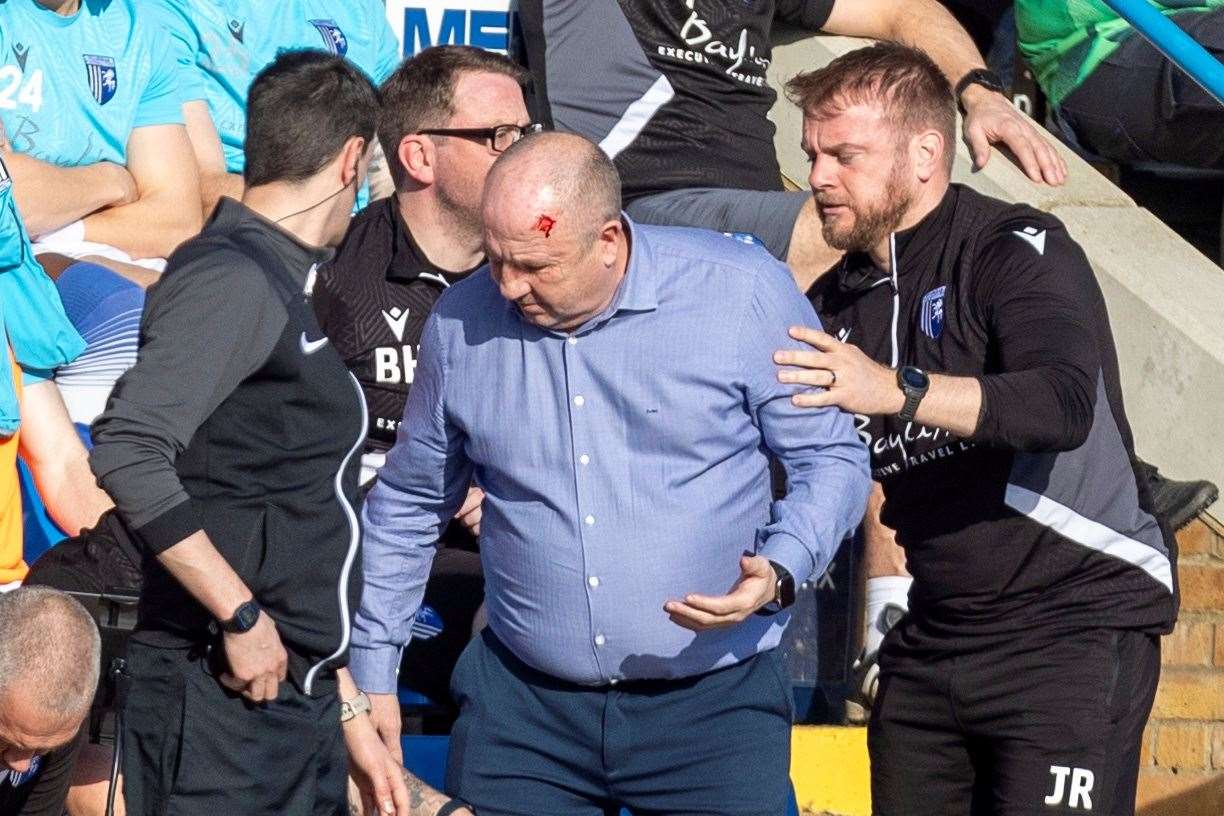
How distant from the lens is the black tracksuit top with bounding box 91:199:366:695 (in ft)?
10.7

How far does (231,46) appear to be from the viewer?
564cm

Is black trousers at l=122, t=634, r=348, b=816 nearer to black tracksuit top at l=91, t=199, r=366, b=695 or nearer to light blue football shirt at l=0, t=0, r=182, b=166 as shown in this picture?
black tracksuit top at l=91, t=199, r=366, b=695

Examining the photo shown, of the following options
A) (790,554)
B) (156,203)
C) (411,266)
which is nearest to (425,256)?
(411,266)

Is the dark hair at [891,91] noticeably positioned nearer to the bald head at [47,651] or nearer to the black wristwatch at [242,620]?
the black wristwatch at [242,620]

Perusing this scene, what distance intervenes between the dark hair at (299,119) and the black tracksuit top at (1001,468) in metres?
1.24

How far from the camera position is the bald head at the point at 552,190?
3.40 m

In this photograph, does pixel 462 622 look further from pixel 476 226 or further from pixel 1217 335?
pixel 1217 335

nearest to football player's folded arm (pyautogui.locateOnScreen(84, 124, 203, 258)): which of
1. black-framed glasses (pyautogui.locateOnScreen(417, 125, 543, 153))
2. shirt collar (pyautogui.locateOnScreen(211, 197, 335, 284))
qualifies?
black-framed glasses (pyautogui.locateOnScreen(417, 125, 543, 153))

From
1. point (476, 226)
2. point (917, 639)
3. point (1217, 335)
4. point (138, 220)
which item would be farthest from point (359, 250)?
point (1217, 335)

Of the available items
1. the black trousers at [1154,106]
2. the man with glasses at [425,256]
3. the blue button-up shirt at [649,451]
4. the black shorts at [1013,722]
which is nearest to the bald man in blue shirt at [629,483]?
the blue button-up shirt at [649,451]

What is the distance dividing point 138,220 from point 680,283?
2217 millimetres

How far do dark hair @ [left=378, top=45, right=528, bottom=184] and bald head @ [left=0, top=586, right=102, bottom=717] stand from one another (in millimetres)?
1736

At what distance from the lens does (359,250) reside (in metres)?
4.73

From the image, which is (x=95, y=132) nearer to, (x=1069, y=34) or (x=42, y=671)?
(x=42, y=671)
